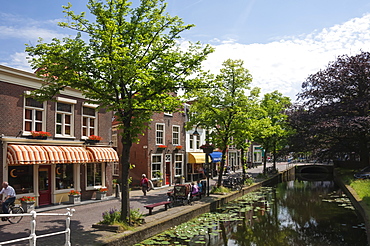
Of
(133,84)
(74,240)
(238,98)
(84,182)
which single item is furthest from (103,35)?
(238,98)

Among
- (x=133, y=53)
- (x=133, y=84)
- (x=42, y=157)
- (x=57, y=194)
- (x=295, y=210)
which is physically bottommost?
(x=295, y=210)

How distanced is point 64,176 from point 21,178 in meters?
2.77

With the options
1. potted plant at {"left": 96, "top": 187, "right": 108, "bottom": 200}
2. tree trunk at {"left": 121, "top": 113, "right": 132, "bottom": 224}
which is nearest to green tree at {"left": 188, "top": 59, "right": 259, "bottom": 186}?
potted plant at {"left": 96, "top": 187, "right": 108, "bottom": 200}

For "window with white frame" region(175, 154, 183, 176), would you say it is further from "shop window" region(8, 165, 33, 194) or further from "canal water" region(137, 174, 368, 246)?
"shop window" region(8, 165, 33, 194)

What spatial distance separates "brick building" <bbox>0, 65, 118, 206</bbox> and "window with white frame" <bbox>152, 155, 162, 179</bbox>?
6.51 metres

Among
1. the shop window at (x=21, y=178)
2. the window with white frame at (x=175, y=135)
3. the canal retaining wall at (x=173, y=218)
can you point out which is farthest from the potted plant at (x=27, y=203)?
the window with white frame at (x=175, y=135)

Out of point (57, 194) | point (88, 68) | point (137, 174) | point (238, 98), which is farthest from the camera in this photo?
point (137, 174)

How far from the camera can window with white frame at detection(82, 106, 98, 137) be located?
20.0m

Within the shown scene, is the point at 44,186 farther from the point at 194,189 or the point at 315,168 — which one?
the point at 315,168

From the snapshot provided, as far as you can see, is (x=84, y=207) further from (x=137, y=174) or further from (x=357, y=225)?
(x=357, y=225)

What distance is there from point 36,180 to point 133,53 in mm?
9257

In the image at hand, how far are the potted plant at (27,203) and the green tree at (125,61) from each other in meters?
5.70

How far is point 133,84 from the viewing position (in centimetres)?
1236

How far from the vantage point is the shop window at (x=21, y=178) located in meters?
15.6
